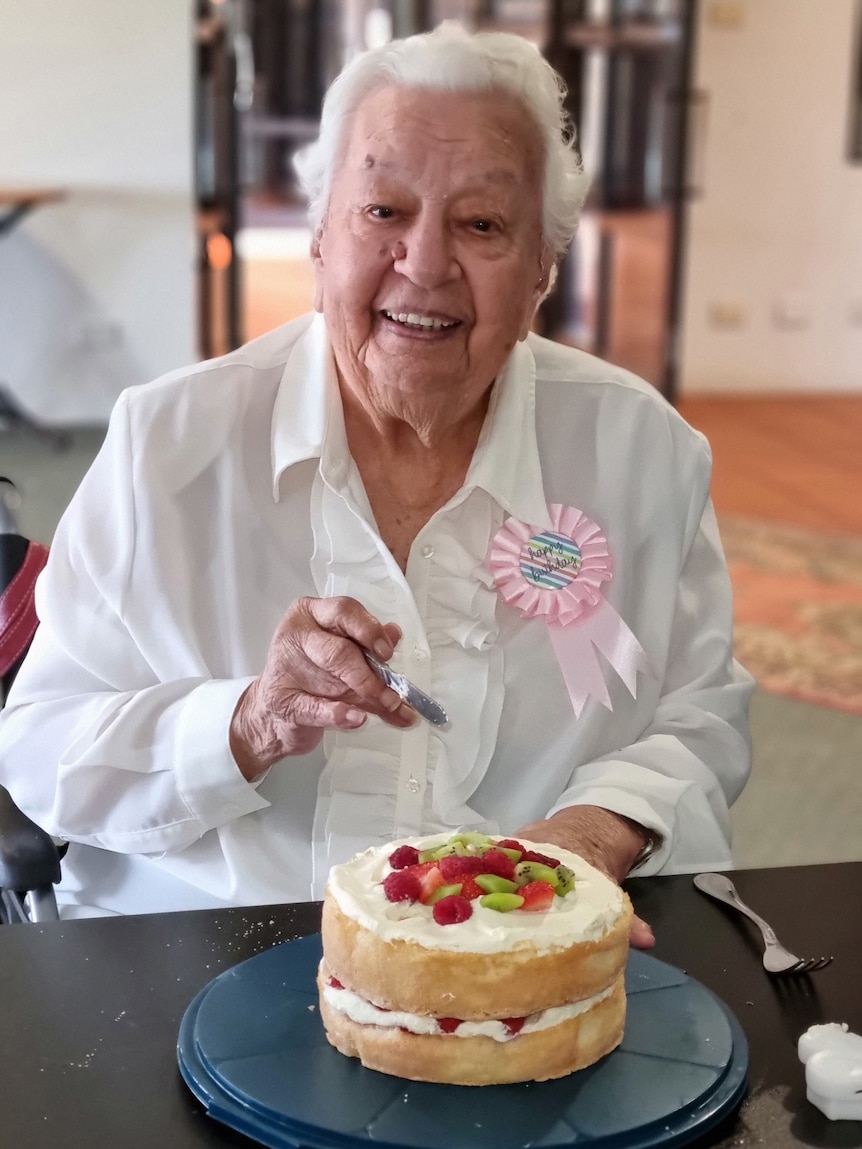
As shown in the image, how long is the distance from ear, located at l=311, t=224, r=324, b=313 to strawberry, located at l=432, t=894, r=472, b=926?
2.66 ft

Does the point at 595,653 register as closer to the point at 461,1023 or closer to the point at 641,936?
the point at 641,936

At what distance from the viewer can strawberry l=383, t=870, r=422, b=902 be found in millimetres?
1024

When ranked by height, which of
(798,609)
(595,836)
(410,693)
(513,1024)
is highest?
(410,693)

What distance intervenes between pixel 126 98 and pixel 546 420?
18.9ft

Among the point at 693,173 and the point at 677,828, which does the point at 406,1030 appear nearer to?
the point at 677,828

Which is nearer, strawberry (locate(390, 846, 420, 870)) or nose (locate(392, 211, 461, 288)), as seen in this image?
strawberry (locate(390, 846, 420, 870))

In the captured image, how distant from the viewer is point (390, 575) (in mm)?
1580

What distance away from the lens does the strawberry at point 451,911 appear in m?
1.00

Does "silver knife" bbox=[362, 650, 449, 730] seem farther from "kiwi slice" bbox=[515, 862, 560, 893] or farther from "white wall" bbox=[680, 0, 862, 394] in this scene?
"white wall" bbox=[680, 0, 862, 394]

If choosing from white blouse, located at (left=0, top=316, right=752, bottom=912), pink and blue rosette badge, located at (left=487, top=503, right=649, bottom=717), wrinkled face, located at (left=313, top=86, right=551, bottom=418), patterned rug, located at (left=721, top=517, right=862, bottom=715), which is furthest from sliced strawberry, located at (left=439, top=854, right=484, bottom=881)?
patterned rug, located at (left=721, top=517, right=862, bottom=715)

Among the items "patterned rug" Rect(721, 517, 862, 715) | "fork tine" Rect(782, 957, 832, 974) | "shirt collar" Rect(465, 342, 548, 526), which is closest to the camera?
"fork tine" Rect(782, 957, 832, 974)

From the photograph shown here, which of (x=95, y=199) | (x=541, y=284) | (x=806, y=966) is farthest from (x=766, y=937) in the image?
(x=95, y=199)

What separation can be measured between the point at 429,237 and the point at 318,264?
179 millimetres

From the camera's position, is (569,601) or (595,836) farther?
(569,601)
